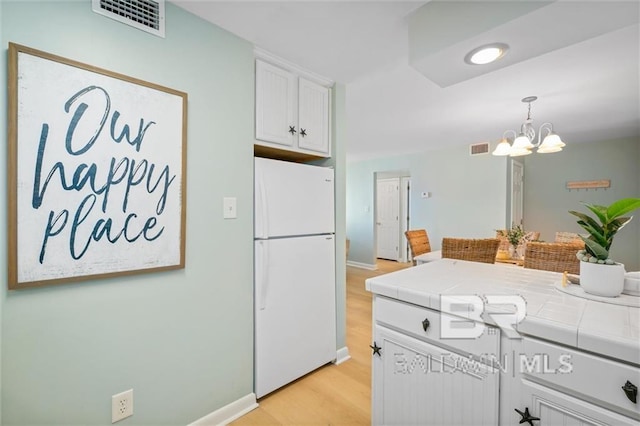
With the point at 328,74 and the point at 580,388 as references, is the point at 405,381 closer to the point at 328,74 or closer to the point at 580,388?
the point at 580,388

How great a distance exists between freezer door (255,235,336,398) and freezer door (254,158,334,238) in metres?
0.09

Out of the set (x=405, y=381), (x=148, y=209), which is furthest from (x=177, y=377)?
(x=405, y=381)

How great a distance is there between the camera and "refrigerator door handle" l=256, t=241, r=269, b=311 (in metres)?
1.83

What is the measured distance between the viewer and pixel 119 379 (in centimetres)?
134

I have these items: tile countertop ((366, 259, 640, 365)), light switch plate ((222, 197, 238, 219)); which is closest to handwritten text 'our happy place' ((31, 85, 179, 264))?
light switch plate ((222, 197, 238, 219))

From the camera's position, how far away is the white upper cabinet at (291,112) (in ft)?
6.17

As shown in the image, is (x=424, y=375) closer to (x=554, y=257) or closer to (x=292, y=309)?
(x=292, y=309)

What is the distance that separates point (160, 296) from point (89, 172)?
65 centimetres

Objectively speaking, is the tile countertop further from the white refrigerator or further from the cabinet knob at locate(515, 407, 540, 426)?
the white refrigerator

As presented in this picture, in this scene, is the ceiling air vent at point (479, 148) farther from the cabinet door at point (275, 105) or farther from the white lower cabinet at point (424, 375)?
the white lower cabinet at point (424, 375)

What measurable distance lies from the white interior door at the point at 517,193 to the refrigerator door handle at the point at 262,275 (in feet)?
14.7

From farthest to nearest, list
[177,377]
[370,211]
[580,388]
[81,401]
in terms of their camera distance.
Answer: [370,211], [177,377], [81,401], [580,388]

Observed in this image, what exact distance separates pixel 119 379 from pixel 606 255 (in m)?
2.14

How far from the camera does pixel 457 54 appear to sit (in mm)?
1474
